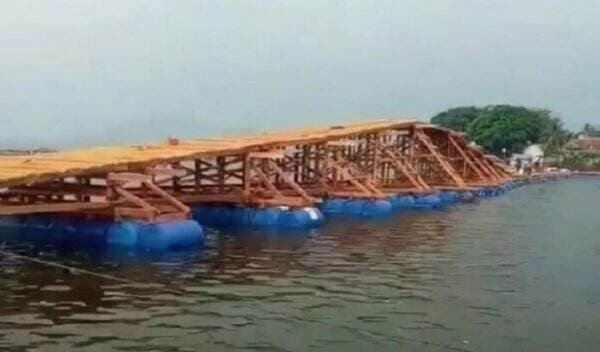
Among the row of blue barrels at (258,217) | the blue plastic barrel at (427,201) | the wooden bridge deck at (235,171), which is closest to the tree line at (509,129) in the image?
the wooden bridge deck at (235,171)

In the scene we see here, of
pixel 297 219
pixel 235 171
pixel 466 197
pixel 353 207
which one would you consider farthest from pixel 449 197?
pixel 297 219

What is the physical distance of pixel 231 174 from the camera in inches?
1828

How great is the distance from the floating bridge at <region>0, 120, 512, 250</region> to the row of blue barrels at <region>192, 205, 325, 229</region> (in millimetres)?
243

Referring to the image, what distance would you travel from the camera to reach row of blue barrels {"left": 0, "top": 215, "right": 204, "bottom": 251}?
107ft

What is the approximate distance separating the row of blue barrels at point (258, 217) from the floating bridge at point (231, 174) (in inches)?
9.6

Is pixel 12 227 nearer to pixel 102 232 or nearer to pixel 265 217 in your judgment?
pixel 102 232

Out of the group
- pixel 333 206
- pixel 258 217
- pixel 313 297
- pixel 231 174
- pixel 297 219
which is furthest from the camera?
pixel 333 206

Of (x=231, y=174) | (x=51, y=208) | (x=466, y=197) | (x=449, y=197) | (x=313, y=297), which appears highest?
(x=231, y=174)

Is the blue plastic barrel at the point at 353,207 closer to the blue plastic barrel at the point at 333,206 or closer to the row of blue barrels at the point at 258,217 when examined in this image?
the blue plastic barrel at the point at 333,206

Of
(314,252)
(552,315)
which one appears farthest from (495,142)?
(552,315)

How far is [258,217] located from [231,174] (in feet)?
12.7

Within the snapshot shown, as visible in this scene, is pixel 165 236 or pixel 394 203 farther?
pixel 394 203

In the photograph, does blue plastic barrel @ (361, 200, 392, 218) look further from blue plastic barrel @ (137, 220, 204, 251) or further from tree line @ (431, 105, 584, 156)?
tree line @ (431, 105, 584, 156)

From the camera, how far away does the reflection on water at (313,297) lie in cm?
2070
